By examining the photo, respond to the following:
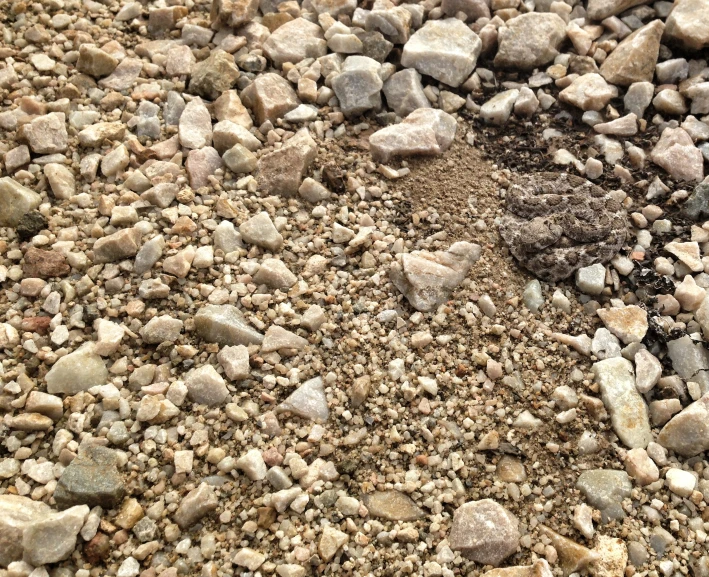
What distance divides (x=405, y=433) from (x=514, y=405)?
1.40ft

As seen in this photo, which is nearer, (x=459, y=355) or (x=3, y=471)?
(x=3, y=471)

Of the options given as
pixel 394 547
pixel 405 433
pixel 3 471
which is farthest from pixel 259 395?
pixel 3 471

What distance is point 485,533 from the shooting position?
2.11 m

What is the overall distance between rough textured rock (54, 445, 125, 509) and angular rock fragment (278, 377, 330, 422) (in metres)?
0.60

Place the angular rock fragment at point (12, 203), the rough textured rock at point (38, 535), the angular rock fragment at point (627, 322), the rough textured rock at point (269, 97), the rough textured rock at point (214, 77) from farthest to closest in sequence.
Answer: the rough textured rock at point (214, 77), the rough textured rock at point (269, 97), the angular rock fragment at point (12, 203), the angular rock fragment at point (627, 322), the rough textured rock at point (38, 535)

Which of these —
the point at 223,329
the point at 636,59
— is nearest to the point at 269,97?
the point at 223,329

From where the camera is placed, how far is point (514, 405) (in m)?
2.43

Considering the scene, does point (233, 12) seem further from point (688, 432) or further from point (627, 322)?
point (688, 432)

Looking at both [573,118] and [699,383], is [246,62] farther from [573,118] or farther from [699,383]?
[699,383]

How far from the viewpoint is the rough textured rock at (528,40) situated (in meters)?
3.44

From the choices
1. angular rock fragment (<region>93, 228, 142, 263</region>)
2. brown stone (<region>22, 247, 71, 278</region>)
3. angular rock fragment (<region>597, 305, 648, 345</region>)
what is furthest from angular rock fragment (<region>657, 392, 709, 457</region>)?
brown stone (<region>22, 247, 71, 278</region>)

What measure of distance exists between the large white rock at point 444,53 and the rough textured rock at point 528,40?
136 millimetres

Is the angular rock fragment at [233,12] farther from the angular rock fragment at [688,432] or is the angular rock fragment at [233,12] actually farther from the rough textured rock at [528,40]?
the angular rock fragment at [688,432]

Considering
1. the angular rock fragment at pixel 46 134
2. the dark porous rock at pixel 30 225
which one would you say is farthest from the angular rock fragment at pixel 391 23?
the dark porous rock at pixel 30 225
